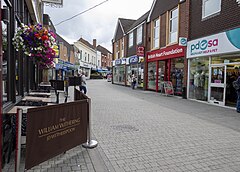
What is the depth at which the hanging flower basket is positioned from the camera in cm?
493

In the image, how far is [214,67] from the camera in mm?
10617

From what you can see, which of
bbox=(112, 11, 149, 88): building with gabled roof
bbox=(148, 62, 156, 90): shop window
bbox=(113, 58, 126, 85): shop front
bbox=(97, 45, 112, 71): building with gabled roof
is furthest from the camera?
bbox=(97, 45, 112, 71): building with gabled roof

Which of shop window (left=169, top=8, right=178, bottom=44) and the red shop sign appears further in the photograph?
shop window (left=169, top=8, right=178, bottom=44)

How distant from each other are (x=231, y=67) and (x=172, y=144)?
6.77m

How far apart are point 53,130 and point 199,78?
10330mm

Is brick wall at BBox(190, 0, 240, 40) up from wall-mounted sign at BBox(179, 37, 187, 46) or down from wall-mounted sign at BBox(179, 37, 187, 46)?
up

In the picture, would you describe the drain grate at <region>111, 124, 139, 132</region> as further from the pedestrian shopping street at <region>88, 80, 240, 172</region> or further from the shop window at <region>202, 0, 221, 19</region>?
the shop window at <region>202, 0, 221, 19</region>

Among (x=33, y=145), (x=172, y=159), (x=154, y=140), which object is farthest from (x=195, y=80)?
(x=33, y=145)

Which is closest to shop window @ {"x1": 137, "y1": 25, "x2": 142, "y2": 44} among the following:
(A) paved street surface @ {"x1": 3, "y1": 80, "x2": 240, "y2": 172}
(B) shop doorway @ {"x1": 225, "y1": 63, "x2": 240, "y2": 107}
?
(B) shop doorway @ {"x1": 225, "y1": 63, "x2": 240, "y2": 107}

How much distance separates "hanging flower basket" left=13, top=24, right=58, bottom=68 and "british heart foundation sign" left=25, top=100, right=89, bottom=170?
241cm

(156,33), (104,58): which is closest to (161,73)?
(156,33)

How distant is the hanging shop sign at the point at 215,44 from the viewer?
29.8 feet

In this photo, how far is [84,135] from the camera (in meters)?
4.15

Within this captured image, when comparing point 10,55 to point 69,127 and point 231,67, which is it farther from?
point 231,67
